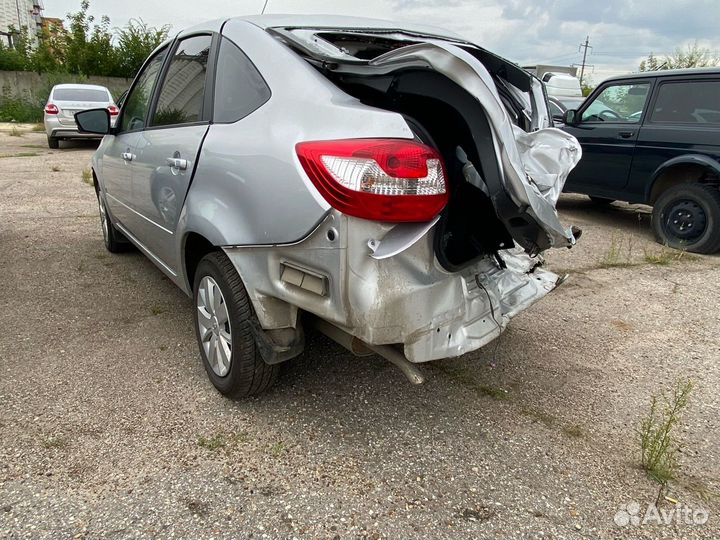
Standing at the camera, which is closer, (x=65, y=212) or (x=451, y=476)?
(x=451, y=476)

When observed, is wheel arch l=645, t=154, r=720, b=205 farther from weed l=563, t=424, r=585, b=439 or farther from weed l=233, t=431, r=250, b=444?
weed l=233, t=431, r=250, b=444

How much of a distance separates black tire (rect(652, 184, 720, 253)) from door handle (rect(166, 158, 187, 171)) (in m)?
5.49

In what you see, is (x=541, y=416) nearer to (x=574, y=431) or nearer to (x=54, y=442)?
(x=574, y=431)

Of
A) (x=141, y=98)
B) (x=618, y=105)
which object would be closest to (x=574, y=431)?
(x=141, y=98)

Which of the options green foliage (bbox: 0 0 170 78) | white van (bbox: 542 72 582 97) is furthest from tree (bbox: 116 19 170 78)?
white van (bbox: 542 72 582 97)

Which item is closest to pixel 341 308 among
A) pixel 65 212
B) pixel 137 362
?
pixel 137 362

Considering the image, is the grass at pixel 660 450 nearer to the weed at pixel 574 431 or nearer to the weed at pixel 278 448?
the weed at pixel 574 431

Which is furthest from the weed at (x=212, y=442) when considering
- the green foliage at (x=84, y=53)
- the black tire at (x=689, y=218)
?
the green foliage at (x=84, y=53)

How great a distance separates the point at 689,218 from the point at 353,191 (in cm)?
545

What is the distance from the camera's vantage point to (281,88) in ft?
7.52

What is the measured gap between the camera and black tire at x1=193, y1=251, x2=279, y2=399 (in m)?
2.48

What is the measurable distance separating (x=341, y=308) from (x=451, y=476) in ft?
2.94

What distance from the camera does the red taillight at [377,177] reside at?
76.6 inches

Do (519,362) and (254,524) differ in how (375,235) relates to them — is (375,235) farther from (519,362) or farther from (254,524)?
(519,362)
